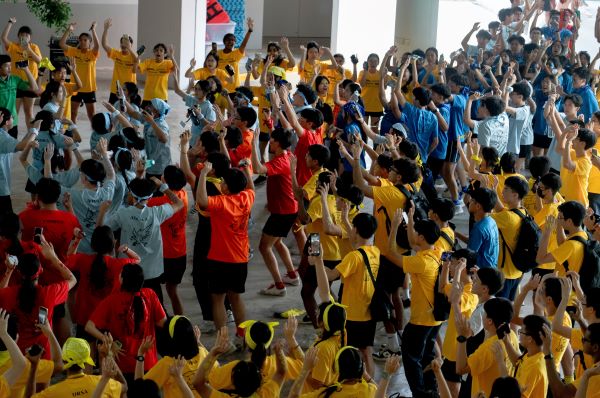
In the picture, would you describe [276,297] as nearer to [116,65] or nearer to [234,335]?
[234,335]

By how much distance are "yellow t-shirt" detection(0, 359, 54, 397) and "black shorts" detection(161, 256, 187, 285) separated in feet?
6.68

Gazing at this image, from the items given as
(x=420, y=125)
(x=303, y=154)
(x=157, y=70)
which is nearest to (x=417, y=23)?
(x=157, y=70)

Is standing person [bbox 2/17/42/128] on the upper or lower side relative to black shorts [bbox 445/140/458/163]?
upper

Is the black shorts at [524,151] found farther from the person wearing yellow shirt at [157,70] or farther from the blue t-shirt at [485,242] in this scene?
the blue t-shirt at [485,242]

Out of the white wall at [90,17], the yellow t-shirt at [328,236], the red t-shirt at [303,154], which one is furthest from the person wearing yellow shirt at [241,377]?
the white wall at [90,17]

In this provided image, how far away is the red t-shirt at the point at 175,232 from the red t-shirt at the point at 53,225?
728 mm

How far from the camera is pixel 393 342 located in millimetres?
7238

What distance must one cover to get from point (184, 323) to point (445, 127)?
6026 mm

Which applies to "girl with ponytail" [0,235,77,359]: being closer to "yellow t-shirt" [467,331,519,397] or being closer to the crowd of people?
the crowd of people

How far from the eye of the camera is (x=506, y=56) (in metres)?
13.3

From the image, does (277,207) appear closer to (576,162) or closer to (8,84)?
(576,162)

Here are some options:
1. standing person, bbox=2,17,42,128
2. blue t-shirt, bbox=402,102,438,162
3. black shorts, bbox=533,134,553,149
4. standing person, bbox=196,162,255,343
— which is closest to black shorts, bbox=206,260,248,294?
standing person, bbox=196,162,255,343

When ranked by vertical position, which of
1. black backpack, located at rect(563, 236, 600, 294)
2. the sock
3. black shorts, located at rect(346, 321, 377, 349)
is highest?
black backpack, located at rect(563, 236, 600, 294)

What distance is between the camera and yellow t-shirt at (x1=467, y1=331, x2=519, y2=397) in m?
5.14
